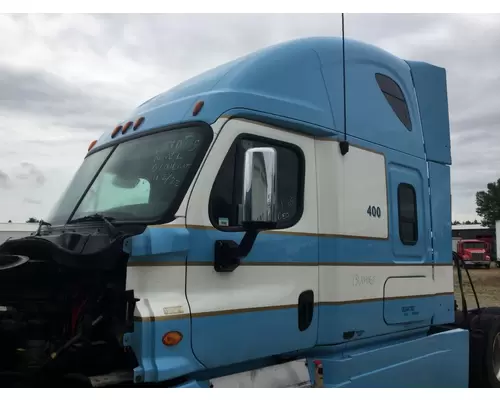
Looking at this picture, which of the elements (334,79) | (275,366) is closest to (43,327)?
(275,366)

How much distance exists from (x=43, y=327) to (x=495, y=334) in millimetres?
5015

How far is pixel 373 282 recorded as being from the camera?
465 centimetres

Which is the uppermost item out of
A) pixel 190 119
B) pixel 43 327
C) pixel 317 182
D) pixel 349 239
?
pixel 190 119

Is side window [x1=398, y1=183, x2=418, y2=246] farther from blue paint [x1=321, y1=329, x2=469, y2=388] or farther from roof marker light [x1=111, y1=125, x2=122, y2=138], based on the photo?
roof marker light [x1=111, y1=125, x2=122, y2=138]

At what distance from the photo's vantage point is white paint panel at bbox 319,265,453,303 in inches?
167

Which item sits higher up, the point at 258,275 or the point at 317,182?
the point at 317,182

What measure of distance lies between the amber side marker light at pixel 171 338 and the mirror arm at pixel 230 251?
1.67 ft

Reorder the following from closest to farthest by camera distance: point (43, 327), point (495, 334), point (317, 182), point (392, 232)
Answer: point (43, 327), point (317, 182), point (392, 232), point (495, 334)

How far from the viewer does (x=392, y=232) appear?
16.3 feet

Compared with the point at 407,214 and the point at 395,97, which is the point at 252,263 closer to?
the point at 407,214

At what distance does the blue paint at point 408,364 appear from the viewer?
4.27 m

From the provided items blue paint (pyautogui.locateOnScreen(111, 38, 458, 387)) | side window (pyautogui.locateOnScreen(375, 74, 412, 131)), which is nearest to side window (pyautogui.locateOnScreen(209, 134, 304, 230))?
blue paint (pyautogui.locateOnScreen(111, 38, 458, 387))

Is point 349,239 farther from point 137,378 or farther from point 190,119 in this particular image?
point 137,378

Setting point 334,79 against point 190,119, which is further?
point 334,79
